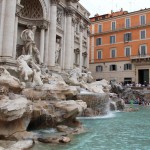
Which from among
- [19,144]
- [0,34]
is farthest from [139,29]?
[19,144]

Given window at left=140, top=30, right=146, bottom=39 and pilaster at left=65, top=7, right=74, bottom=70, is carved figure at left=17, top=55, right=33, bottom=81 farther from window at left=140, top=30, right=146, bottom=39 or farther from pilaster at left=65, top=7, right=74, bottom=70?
window at left=140, top=30, right=146, bottom=39

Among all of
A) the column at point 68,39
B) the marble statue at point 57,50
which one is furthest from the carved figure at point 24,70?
the column at point 68,39

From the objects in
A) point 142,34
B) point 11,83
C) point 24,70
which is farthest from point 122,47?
point 11,83

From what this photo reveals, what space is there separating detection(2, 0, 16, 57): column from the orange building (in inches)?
926

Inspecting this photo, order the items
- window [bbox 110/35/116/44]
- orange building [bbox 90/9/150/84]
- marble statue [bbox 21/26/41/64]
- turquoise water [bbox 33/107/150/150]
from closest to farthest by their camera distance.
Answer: turquoise water [bbox 33/107/150/150]
marble statue [bbox 21/26/41/64]
orange building [bbox 90/9/150/84]
window [bbox 110/35/116/44]

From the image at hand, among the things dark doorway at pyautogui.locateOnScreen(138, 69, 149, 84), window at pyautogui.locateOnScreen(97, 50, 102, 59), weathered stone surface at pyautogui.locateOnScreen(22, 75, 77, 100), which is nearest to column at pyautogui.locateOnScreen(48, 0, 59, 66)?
weathered stone surface at pyautogui.locateOnScreen(22, 75, 77, 100)

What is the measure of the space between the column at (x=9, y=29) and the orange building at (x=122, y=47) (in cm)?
2351

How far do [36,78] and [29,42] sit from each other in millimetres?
5330

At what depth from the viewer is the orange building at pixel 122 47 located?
118 feet

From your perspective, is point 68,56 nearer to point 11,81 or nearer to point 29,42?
point 29,42

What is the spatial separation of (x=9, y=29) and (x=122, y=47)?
25.2 meters

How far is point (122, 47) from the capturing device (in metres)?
38.2

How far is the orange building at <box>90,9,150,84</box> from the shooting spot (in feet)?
118

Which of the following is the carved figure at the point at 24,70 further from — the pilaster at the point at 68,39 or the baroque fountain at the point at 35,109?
the pilaster at the point at 68,39
